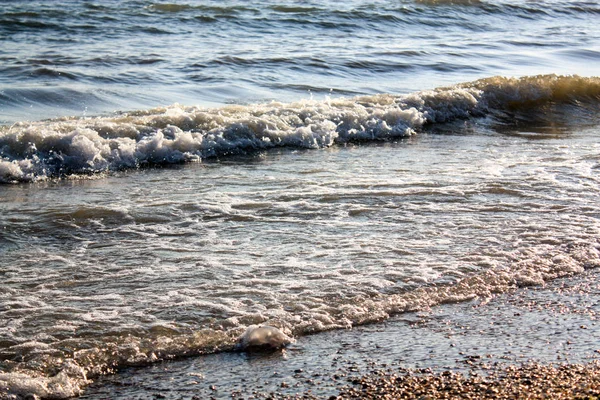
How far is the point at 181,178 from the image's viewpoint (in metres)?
7.31

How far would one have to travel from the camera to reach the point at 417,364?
362 cm

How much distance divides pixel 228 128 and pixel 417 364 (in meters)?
5.61

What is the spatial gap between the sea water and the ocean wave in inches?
0.4

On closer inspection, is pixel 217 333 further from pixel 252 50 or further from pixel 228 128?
pixel 252 50

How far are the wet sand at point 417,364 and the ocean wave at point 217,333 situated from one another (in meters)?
0.08

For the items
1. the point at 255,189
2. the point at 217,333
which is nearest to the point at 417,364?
the point at 217,333

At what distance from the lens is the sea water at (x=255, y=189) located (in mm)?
4164

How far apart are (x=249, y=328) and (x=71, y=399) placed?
0.90 metres

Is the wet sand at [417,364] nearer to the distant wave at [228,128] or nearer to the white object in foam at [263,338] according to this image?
the white object in foam at [263,338]

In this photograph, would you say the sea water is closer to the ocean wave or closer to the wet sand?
the ocean wave

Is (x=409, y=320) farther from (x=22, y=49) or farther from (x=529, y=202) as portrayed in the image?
(x=22, y=49)

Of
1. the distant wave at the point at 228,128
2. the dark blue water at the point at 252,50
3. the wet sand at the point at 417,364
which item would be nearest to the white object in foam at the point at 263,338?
the wet sand at the point at 417,364

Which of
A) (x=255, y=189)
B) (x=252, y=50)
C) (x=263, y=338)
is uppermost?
(x=252, y=50)

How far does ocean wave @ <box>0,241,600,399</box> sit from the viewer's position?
3.47m
